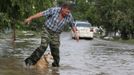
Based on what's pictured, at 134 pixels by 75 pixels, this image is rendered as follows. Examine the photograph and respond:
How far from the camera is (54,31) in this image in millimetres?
12000

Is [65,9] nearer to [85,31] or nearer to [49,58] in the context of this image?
[49,58]

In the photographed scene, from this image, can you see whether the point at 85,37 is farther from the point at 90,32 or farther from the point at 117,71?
the point at 117,71

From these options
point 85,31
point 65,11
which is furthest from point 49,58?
point 85,31

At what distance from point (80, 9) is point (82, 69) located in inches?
2435

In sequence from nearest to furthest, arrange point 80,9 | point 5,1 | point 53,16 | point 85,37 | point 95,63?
point 53,16 → point 95,63 → point 5,1 → point 85,37 → point 80,9

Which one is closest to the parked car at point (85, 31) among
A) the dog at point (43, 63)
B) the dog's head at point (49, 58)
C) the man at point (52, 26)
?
the dog's head at point (49, 58)

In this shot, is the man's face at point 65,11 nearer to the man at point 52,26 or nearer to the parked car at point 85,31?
the man at point 52,26

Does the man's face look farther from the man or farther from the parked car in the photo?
the parked car

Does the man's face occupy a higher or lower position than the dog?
higher

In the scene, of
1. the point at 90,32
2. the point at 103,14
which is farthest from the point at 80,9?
the point at 90,32

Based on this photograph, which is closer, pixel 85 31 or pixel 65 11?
pixel 65 11

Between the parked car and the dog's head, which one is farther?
the parked car

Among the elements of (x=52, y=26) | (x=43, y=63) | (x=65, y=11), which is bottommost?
(x=43, y=63)

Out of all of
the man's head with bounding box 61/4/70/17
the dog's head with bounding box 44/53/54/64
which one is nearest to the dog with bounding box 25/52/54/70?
the dog's head with bounding box 44/53/54/64
